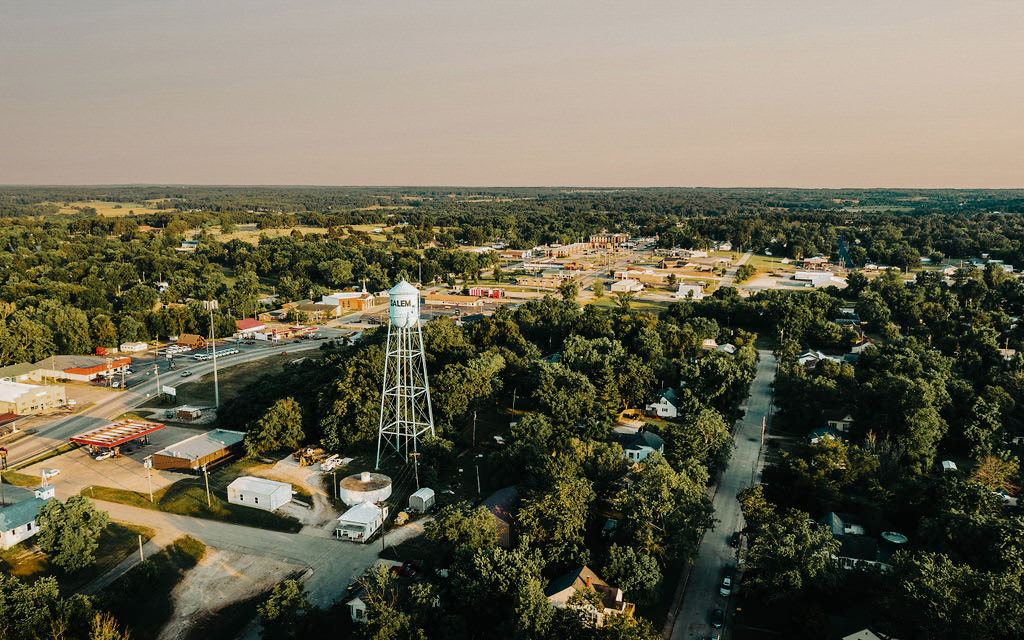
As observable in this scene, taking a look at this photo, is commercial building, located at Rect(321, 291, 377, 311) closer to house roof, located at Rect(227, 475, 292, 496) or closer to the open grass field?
house roof, located at Rect(227, 475, 292, 496)

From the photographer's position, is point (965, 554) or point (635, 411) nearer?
point (965, 554)

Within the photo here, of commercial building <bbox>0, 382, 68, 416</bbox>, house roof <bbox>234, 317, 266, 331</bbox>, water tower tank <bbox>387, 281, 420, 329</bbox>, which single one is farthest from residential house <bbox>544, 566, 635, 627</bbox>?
house roof <bbox>234, 317, 266, 331</bbox>

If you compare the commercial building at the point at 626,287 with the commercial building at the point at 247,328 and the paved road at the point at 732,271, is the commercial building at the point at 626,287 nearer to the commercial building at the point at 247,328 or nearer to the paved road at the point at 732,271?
the paved road at the point at 732,271

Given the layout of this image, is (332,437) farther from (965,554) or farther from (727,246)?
(727,246)

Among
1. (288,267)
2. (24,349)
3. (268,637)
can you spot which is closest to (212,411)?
(24,349)

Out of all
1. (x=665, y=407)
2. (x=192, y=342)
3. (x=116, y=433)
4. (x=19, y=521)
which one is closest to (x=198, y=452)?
(x=116, y=433)
